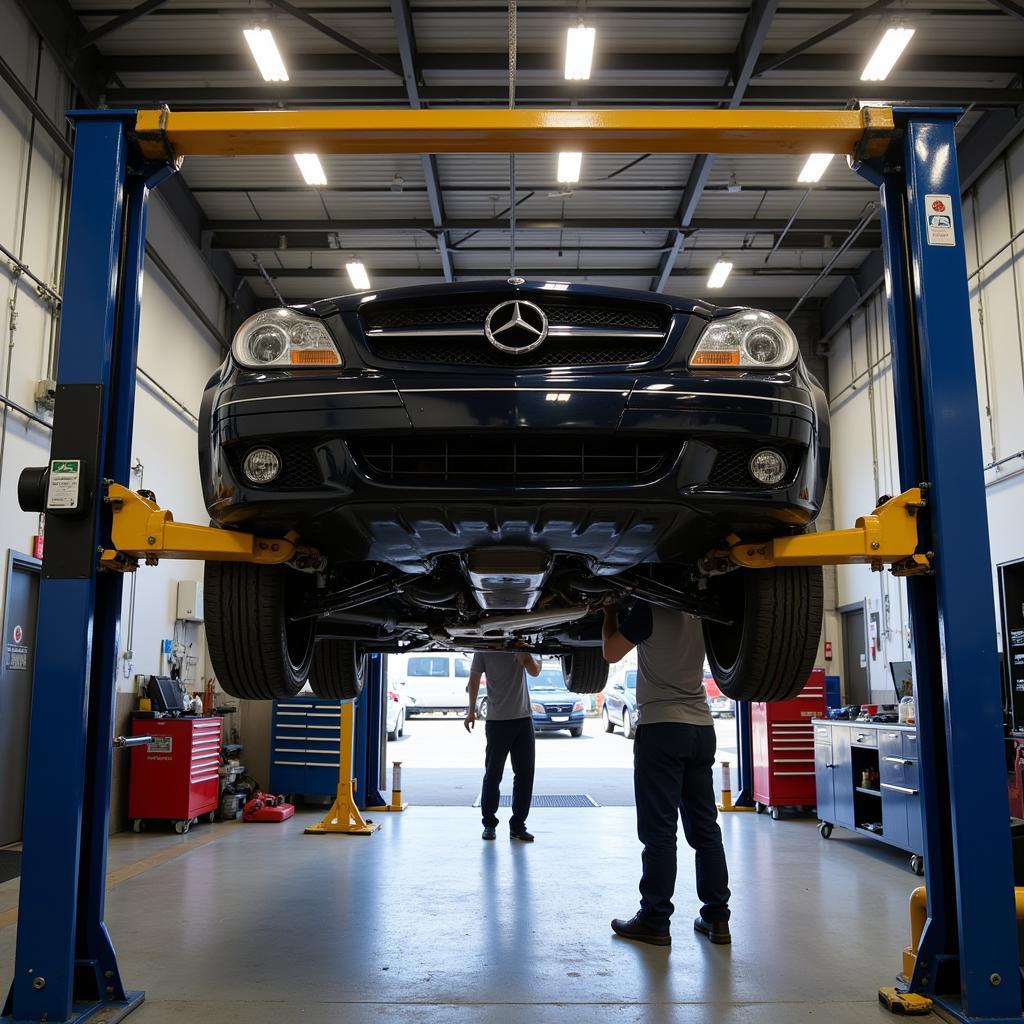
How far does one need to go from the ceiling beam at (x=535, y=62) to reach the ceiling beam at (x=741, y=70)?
0.20 m

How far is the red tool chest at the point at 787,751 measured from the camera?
6867 mm

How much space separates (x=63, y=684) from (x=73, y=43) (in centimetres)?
540

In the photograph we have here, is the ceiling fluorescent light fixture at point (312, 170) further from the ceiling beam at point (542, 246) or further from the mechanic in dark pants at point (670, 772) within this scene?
the mechanic in dark pants at point (670, 772)

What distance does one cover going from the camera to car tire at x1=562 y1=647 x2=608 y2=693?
5.17 metres

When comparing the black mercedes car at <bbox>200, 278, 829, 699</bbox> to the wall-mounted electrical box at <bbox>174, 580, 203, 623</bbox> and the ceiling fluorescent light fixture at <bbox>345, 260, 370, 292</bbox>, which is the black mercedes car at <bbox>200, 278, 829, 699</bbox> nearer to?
the wall-mounted electrical box at <bbox>174, 580, 203, 623</bbox>

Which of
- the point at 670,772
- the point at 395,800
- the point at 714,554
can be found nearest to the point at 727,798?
the point at 395,800

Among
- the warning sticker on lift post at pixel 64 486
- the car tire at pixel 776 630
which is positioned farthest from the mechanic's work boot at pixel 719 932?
the warning sticker on lift post at pixel 64 486

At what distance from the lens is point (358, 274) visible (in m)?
9.23

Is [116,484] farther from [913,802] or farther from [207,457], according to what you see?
[913,802]

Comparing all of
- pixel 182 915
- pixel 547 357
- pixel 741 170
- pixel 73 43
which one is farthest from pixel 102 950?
pixel 741 170

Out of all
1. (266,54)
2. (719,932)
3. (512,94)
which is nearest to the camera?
(719,932)

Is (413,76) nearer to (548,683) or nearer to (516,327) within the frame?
(516,327)

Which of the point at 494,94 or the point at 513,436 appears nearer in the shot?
the point at 513,436

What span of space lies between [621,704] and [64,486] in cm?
1419
